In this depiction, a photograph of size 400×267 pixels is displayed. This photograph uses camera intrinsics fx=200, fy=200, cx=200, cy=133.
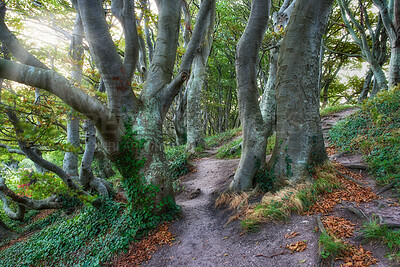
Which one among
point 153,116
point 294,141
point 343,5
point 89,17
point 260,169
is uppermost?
point 343,5

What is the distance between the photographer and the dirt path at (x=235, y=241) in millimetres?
2623

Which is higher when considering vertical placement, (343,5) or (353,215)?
(343,5)

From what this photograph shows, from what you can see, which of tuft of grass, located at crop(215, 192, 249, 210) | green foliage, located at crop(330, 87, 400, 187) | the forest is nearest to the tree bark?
the forest

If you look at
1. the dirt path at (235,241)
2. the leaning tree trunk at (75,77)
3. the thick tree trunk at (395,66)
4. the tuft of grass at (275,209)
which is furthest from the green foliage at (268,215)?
the thick tree trunk at (395,66)

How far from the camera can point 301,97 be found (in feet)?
14.5

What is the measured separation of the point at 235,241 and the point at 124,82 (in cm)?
377

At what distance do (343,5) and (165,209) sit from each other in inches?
474

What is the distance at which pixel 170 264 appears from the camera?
3371mm

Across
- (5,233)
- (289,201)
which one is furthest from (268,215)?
(5,233)

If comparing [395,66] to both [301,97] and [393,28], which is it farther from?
[301,97]

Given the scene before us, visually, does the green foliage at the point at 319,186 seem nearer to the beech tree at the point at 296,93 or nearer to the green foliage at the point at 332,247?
the beech tree at the point at 296,93

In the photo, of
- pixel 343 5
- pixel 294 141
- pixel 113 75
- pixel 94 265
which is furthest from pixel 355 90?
pixel 94 265

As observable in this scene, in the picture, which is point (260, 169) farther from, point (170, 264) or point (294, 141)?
point (170, 264)

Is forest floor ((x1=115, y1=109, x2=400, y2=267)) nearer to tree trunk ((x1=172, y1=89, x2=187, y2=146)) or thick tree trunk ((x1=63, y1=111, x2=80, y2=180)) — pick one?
thick tree trunk ((x1=63, y1=111, x2=80, y2=180))
